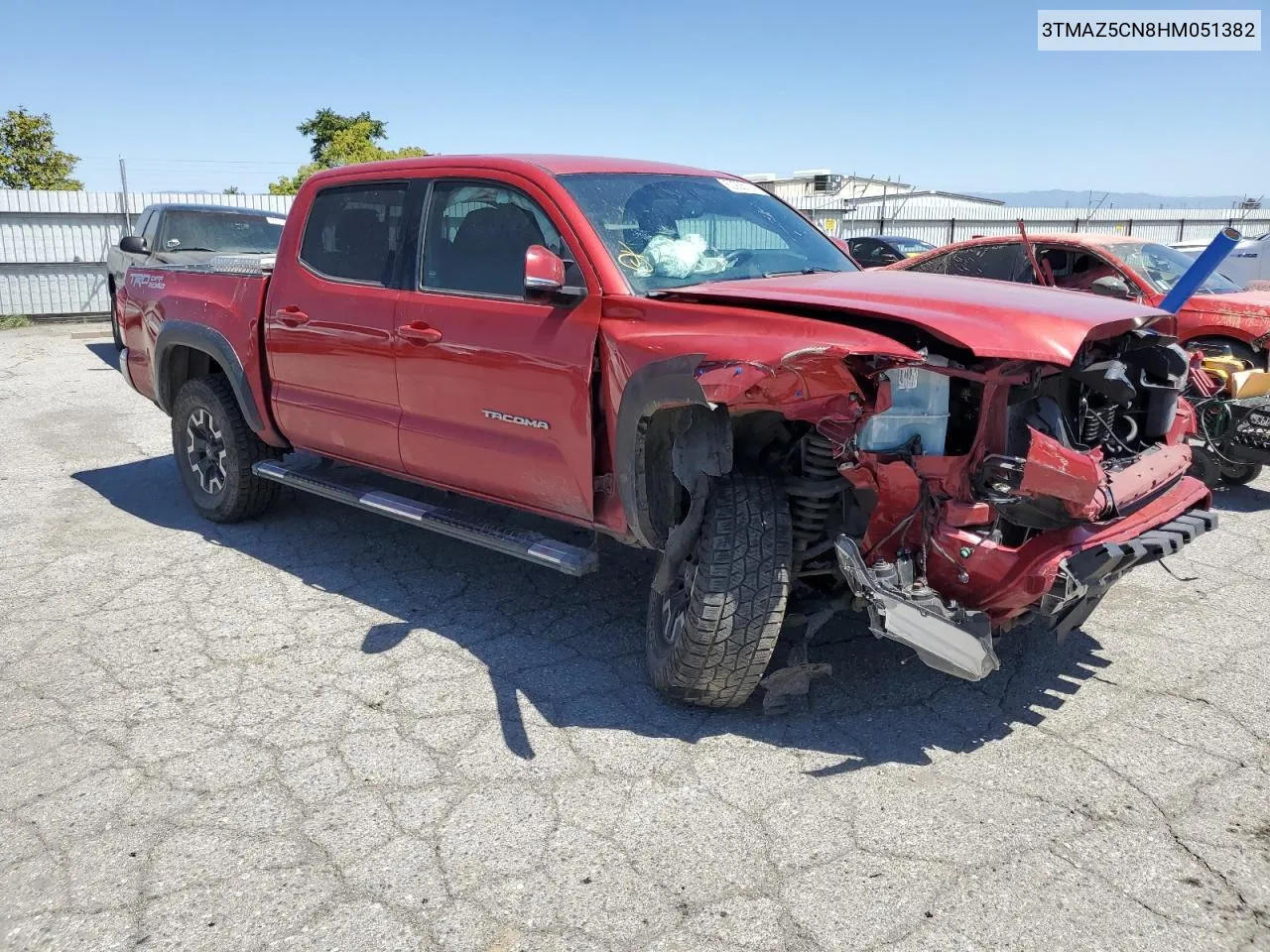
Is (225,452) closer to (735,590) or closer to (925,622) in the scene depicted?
(735,590)

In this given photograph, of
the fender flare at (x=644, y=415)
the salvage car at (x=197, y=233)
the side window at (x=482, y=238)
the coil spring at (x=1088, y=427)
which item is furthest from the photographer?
the salvage car at (x=197, y=233)

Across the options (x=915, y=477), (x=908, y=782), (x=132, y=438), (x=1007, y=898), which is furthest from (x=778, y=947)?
(x=132, y=438)

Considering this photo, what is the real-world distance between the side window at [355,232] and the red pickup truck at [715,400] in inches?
0.6

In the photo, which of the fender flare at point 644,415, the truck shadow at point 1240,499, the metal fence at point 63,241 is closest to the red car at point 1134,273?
the truck shadow at point 1240,499

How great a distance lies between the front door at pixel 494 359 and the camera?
3662 mm

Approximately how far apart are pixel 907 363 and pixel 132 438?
23.9 ft

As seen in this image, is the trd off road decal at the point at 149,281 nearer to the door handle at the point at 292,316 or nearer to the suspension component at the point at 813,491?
the door handle at the point at 292,316

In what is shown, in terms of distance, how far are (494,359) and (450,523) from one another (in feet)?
2.62

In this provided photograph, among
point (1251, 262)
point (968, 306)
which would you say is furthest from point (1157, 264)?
point (1251, 262)

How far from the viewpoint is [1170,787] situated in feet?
9.91

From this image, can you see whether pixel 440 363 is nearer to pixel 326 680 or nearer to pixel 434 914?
pixel 326 680

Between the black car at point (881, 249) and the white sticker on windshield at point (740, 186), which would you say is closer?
the white sticker on windshield at point (740, 186)

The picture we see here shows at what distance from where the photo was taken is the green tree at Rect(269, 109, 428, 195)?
2888 cm

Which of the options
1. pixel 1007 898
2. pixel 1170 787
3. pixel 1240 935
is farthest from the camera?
pixel 1170 787
